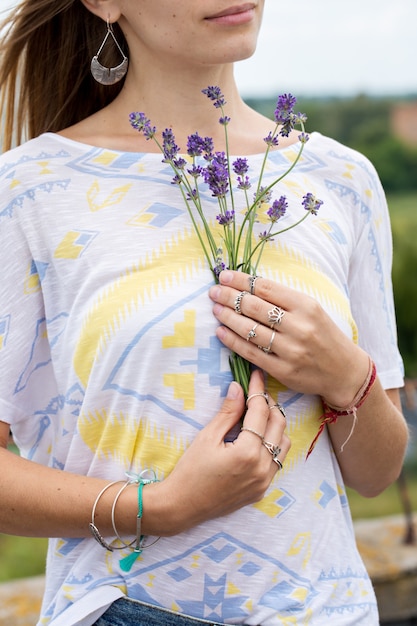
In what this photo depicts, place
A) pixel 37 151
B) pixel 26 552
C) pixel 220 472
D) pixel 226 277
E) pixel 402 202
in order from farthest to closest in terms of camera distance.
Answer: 1. pixel 402 202
2. pixel 26 552
3. pixel 37 151
4. pixel 226 277
5. pixel 220 472

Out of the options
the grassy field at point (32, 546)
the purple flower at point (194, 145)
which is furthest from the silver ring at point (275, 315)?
the grassy field at point (32, 546)

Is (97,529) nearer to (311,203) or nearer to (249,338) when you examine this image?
(249,338)

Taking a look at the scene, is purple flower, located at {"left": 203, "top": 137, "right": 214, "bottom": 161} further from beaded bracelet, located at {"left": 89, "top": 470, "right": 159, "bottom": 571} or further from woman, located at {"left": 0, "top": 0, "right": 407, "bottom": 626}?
beaded bracelet, located at {"left": 89, "top": 470, "right": 159, "bottom": 571}

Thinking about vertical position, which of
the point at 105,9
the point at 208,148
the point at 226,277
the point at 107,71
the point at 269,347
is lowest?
the point at 269,347

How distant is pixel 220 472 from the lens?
148 centimetres

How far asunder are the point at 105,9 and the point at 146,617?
1162 millimetres

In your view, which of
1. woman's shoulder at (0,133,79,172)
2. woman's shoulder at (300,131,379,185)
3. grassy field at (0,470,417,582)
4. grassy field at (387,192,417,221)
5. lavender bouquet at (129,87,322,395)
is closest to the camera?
lavender bouquet at (129,87,322,395)

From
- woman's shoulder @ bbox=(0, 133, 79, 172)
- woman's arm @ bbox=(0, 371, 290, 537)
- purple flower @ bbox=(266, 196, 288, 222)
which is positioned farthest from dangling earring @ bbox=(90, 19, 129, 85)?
woman's arm @ bbox=(0, 371, 290, 537)

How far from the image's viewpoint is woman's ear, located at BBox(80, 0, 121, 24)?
1.81 metres

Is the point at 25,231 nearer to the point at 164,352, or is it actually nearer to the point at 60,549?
the point at 164,352

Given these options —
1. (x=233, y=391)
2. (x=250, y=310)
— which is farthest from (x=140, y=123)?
(x=233, y=391)

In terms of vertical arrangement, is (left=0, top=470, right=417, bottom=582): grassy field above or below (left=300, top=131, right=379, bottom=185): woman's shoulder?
below

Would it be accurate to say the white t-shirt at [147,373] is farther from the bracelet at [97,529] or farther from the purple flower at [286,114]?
the purple flower at [286,114]

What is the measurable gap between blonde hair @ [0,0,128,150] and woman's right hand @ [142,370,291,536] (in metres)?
0.80
